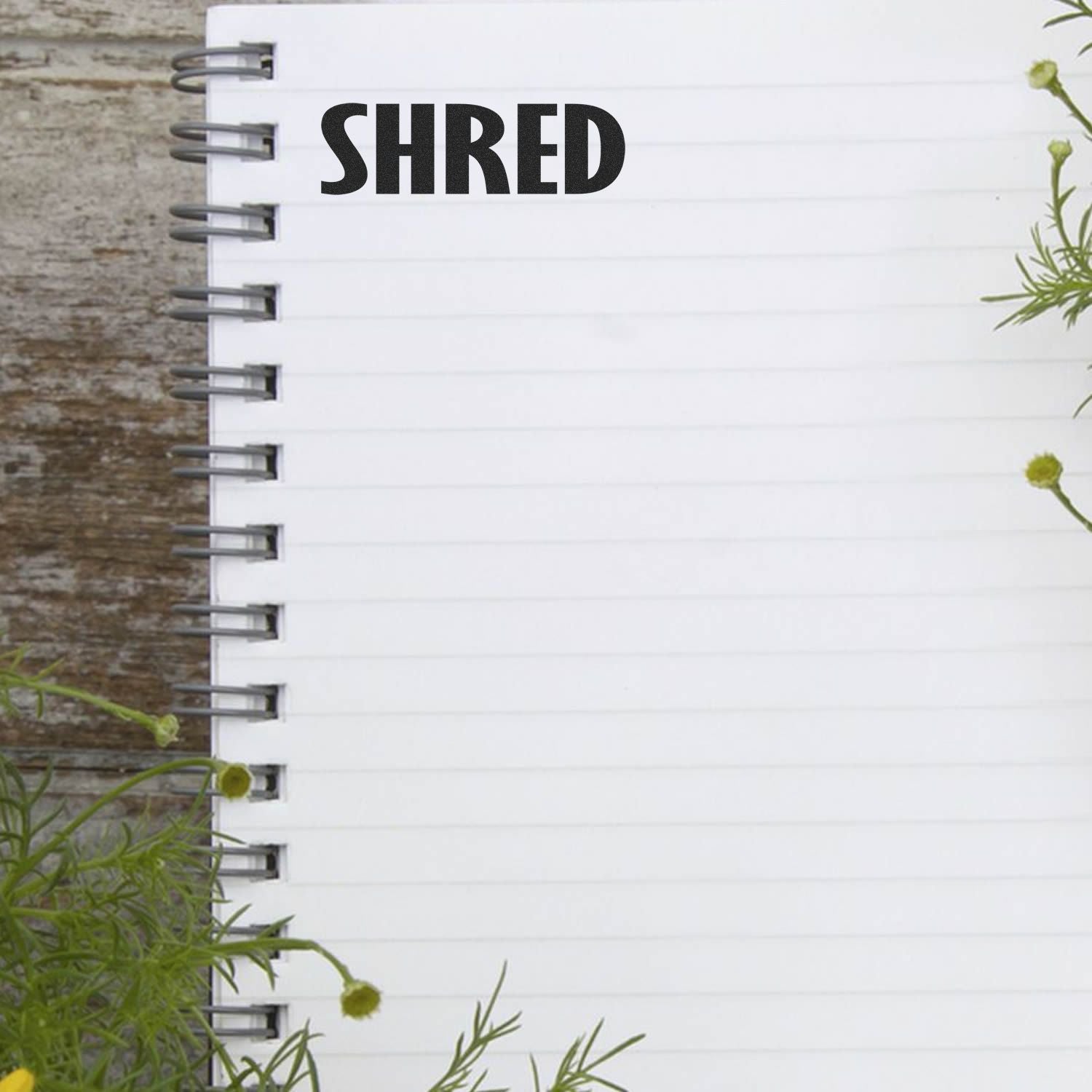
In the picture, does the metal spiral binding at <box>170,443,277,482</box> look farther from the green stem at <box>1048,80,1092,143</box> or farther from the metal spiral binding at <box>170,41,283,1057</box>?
the green stem at <box>1048,80,1092,143</box>

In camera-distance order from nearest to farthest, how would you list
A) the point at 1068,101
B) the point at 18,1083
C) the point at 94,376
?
the point at 18,1083 < the point at 1068,101 < the point at 94,376

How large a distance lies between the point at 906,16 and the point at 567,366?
0.13m

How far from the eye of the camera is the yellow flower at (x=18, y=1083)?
0.22 metres

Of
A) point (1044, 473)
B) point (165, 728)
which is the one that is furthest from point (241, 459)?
point (1044, 473)

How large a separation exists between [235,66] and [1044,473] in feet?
0.78

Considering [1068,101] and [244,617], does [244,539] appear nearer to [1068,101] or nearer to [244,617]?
[244,617]

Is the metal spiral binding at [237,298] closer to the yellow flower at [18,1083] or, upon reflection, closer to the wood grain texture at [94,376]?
the wood grain texture at [94,376]

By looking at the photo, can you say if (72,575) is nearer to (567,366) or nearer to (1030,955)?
(567,366)

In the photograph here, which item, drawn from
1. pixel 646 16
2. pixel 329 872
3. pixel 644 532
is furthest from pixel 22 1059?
pixel 646 16

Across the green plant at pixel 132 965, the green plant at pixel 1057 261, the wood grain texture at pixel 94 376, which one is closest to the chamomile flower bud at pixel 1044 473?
the green plant at pixel 1057 261

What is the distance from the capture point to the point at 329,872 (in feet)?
1.16

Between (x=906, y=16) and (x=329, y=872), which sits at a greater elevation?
(x=906, y=16)

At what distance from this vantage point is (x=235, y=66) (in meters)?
0.36

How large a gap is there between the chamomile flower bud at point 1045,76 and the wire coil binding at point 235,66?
0.20 meters
